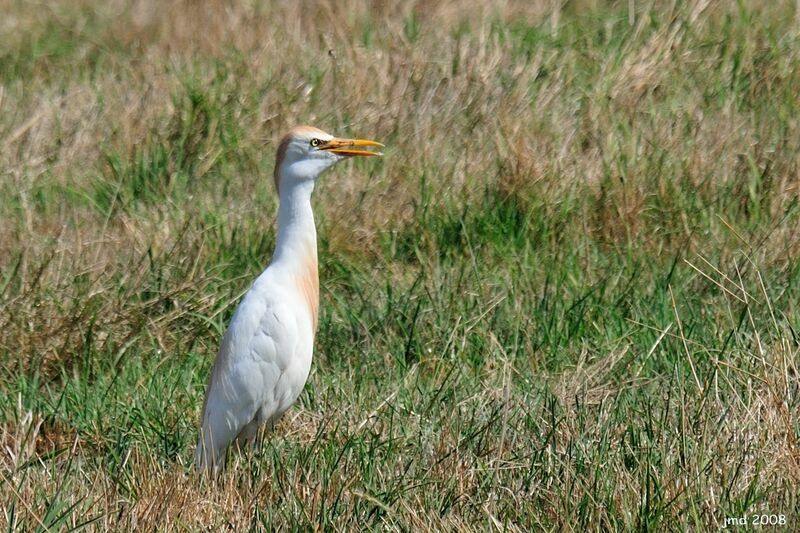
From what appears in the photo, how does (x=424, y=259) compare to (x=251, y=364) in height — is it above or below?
below

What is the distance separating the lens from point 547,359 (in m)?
4.71

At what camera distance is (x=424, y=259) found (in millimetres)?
5543

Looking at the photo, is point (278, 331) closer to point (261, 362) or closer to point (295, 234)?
point (261, 362)

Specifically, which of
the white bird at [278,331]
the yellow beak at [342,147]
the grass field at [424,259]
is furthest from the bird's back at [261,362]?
the yellow beak at [342,147]

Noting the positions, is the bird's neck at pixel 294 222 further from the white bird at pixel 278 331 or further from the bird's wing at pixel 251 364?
the bird's wing at pixel 251 364

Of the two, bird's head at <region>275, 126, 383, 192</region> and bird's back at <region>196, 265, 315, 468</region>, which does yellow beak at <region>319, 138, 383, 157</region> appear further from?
bird's back at <region>196, 265, 315, 468</region>

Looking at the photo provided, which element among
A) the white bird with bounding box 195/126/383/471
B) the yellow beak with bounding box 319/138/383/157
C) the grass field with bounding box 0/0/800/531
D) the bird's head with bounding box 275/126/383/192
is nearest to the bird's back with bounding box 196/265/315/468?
the white bird with bounding box 195/126/383/471

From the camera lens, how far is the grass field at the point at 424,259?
11.9 feet

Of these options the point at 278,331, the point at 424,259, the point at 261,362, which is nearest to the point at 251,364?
the point at 261,362

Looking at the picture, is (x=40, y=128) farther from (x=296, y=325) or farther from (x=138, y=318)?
(x=296, y=325)

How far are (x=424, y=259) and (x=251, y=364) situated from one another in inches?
58.6

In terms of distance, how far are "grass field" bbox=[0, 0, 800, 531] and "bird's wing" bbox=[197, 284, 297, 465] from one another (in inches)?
6.8

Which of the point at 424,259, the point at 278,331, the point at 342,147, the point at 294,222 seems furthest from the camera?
the point at 424,259

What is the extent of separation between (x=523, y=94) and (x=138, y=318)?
2271mm
